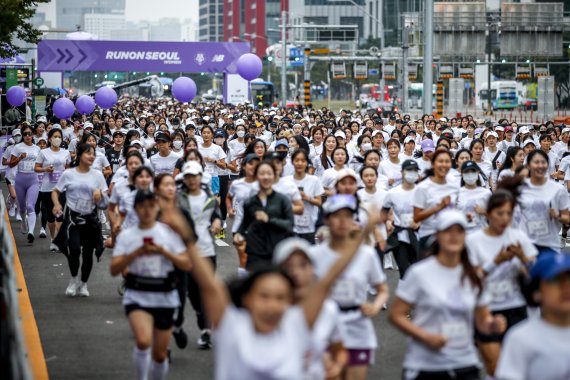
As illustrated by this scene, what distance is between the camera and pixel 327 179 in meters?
15.0

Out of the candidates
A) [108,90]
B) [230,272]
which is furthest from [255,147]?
[108,90]

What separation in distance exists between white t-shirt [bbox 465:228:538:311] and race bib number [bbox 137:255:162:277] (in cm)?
211

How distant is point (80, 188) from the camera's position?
14258 mm

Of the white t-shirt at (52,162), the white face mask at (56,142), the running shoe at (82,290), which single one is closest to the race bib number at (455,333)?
the running shoe at (82,290)

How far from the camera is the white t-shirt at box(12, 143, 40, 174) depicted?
66.8 ft

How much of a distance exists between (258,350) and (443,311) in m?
1.79

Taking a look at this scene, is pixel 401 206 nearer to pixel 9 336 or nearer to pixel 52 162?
pixel 9 336

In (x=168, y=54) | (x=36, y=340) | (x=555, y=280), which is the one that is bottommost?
(x=36, y=340)

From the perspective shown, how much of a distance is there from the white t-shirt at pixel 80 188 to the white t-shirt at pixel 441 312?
7688 millimetres

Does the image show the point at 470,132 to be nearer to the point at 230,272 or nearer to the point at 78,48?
the point at 230,272

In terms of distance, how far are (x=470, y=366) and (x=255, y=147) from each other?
31.8ft

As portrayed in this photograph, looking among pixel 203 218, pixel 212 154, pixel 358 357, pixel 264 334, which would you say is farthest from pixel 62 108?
pixel 264 334

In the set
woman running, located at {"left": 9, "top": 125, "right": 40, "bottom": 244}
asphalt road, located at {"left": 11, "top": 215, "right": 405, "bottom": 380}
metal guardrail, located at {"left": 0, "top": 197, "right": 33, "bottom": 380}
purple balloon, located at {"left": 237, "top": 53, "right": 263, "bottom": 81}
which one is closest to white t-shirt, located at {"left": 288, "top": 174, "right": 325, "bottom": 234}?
asphalt road, located at {"left": 11, "top": 215, "right": 405, "bottom": 380}

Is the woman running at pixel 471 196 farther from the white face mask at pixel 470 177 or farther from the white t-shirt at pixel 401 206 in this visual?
the white t-shirt at pixel 401 206
